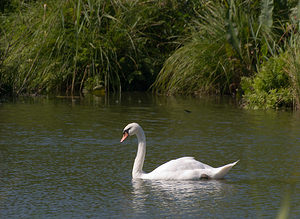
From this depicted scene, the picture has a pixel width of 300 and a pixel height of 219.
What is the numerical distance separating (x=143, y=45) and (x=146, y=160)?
1170 centimetres

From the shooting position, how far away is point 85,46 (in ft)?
65.7

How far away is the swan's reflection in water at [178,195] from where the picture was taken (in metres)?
7.00

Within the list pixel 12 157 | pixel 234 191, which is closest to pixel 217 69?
pixel 12 157

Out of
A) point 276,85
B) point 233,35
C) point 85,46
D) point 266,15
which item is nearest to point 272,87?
point 276,85

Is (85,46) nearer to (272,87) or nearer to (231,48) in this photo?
(231,48)

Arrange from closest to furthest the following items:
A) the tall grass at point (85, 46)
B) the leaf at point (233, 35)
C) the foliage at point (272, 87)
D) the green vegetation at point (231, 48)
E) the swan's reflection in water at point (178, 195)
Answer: the swan's reflection in water at point (178, 195)
the foliage at point (272, 87)
the green vegetation at point (231, 48)
the leaf at point (233, 35)
the tall grass at point (85, 46)

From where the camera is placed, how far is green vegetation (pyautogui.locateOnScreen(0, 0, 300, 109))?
1808 centimetres

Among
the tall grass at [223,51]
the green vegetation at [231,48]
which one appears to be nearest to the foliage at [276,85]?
the green vegetation at [231,48]

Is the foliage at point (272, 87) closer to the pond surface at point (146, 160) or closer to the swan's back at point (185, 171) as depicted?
the pond surface at point (146, 160)

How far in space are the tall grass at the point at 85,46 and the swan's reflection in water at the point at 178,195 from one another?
11036mm

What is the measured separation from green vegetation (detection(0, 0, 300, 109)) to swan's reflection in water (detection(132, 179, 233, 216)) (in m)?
8.29

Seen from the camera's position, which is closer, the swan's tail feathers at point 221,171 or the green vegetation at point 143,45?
the swan's tail feathers at point 221,171

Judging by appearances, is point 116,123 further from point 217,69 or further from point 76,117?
point 217,69

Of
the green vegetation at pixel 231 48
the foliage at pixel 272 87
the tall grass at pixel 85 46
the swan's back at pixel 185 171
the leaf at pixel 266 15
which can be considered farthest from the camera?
the tall grass at pixel 85 46
